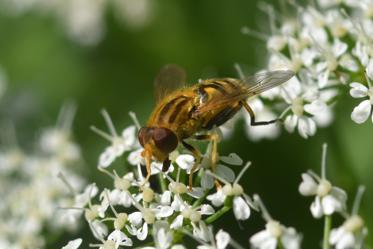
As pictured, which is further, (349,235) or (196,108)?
(196,108)

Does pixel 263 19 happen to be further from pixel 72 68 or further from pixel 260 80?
pixel 260 80

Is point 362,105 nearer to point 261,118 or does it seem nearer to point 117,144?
point 261,118

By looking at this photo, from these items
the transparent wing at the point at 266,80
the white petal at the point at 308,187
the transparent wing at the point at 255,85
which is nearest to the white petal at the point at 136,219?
the transparent wing at the point at 255,85

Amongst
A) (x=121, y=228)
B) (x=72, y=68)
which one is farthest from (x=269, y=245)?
(x=72, y=68)

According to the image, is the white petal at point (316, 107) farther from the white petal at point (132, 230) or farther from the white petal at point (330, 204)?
the white petal at point (132, 230)

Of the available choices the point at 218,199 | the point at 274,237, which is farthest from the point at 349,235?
the point at 218,199

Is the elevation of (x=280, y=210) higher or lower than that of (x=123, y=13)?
lower
